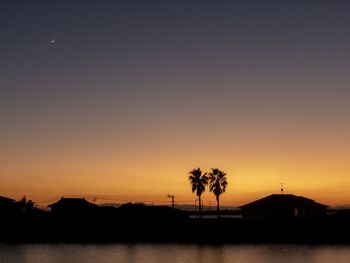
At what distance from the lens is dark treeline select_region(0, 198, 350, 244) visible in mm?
91919

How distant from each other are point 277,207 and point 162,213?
80.2ft

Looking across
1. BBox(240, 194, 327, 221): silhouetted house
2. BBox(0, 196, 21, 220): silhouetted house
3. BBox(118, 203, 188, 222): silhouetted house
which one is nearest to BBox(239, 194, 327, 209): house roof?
BBox(240, 194, 327, 221): silhouetted house

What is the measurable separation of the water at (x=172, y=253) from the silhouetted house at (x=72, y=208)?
2168cm

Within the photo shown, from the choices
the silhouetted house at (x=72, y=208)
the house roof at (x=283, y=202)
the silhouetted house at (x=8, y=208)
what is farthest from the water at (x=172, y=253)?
the silhouetted house at (x=8, y=208)

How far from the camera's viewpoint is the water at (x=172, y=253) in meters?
69.9

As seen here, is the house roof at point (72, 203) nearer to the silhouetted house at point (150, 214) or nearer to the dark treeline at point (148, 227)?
the dark treeline at point (148, 227)

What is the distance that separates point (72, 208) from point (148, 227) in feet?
72.9

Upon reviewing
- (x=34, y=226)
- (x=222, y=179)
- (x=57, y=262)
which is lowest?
(x=57, y=262)

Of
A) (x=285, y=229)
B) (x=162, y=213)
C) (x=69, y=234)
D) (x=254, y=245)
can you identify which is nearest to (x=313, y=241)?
(x=285, y=229)

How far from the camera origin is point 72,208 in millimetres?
111312

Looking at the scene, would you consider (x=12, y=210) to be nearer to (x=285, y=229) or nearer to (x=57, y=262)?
(x=57, y=262)

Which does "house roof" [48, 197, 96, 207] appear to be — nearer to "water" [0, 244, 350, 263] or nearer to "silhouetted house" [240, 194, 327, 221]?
"water" [0, 244, 350, 263]

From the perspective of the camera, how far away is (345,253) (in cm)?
7550

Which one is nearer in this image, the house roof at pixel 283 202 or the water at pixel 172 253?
the water at pixel 172 253
